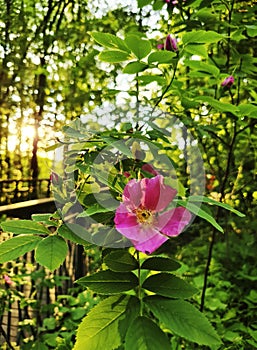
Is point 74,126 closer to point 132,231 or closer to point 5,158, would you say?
point 132,231

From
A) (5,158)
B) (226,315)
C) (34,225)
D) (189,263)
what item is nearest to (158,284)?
Answer: (34,225)

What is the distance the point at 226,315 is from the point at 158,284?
188cm

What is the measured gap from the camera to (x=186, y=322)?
475 millimetres

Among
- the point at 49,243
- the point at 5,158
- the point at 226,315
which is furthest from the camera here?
the point at 5,158

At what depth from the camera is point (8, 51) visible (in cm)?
564

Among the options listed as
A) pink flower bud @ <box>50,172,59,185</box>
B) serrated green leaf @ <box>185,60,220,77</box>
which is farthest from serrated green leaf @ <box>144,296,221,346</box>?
serrated green leaf @ <box>185,60,220,77</box>

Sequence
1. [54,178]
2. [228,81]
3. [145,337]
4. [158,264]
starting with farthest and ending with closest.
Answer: [228,81]
[54,178]
[158,264]
[145,337]

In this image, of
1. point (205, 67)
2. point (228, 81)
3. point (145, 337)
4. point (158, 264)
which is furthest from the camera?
point (228, 81)

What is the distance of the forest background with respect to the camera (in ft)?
3.43

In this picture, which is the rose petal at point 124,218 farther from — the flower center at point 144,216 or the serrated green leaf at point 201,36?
the serrated green leaf at point 201,36

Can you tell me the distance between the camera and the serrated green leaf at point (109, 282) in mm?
524

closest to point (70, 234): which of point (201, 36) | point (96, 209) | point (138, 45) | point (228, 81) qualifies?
point (96, 209)

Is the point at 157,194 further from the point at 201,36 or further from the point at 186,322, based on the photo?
the point at 201,36

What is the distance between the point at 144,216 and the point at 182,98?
Answer: 2.07 ft
